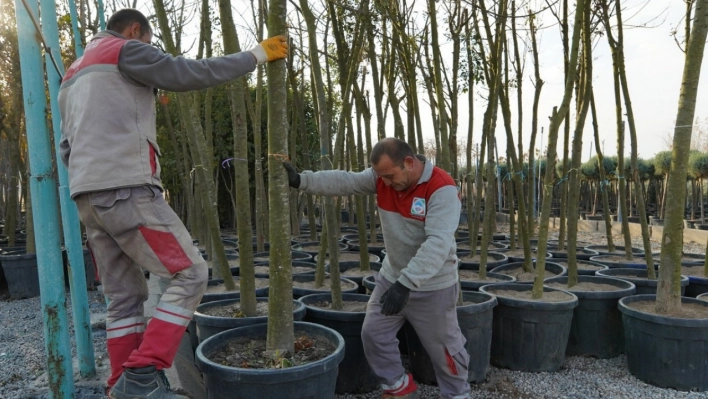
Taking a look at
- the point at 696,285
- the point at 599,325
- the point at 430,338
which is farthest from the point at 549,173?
the point at 696,285

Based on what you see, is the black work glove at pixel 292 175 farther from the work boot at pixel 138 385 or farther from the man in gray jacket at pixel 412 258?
the work boot at pixel 138 385

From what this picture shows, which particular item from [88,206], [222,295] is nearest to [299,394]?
[88,206]

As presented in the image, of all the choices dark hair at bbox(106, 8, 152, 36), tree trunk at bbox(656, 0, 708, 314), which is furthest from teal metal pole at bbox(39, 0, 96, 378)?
tree trunk at bbox(656, 0, 708, 314)

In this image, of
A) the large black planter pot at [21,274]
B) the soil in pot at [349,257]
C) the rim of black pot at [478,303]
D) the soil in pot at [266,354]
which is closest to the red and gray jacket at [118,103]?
the soil in pot at [266,354]

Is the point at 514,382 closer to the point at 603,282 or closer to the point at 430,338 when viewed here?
the point at 430,338

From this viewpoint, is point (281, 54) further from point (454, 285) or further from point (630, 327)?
point (630, 327)

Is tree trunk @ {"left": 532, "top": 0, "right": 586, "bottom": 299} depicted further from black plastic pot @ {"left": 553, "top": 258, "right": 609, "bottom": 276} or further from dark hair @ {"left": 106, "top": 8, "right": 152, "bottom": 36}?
dark hair @ {"left": 106, "top": 8, "right": 152, "bottom": 36}

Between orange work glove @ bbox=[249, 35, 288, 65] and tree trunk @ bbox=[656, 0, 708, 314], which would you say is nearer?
orange work glove @ bbox=[249, 35, 288, 65]

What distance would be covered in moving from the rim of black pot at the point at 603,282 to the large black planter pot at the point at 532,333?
23 cm

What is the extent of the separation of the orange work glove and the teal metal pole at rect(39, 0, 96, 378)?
0.93 metres

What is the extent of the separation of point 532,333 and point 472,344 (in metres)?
0.49

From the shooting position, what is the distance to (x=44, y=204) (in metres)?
2.23

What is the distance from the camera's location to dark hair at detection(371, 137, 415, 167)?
9.08 ft

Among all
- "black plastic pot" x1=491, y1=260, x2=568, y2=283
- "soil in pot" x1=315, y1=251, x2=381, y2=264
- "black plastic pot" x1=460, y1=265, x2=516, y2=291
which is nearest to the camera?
"black plastic pot" x1=460, y1=265, x2=516, y2=291
